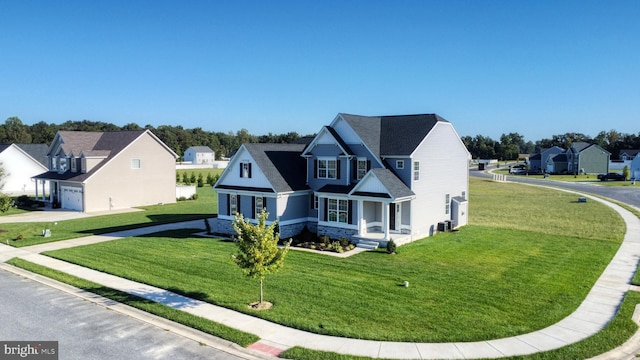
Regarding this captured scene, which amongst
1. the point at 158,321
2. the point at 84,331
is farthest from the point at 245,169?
the point at 84,331

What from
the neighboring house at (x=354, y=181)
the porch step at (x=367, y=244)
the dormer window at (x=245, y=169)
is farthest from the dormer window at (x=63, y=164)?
the porch step at (x=367, y=244)

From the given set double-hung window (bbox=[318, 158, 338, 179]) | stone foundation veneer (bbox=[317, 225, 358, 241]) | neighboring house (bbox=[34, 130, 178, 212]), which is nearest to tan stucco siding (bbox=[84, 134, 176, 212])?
neighboring house (bbox=[34, 130, 178, 212])

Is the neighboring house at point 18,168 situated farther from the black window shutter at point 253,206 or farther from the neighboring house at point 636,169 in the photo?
the neighboring house at point 636,169

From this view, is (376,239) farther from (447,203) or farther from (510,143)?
(510,143)

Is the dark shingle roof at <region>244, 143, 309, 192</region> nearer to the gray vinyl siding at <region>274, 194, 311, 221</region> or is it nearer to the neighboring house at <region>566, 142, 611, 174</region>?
the gray vinyl siding at <region>274, 194, 311, 221</region>

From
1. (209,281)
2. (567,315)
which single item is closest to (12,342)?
(209,281)

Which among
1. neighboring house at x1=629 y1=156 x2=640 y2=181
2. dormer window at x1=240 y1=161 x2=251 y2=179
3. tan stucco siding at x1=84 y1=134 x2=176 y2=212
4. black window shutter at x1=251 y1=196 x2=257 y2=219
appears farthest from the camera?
neighboring house at x1=629 y1=156 x2=640 y2=181

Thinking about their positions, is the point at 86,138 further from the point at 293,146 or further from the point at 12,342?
the point at 12,342
